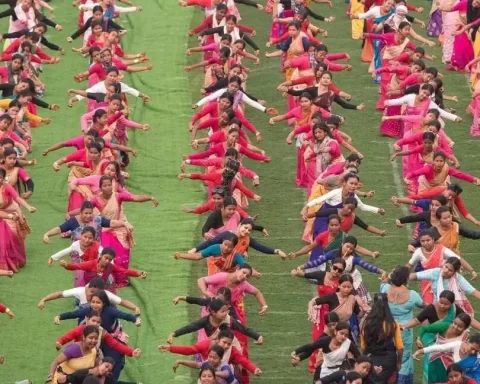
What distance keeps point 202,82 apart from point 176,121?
6.40 ft

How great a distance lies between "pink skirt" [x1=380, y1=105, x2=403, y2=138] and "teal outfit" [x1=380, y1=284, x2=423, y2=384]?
839cm

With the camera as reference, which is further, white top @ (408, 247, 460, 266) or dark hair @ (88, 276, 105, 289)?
white top @ (408, 247, 460, 266)

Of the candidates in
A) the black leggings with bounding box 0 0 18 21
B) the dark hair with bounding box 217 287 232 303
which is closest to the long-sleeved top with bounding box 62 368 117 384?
the dark hair with bounding box 217 287 232 303

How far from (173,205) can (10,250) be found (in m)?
3.24

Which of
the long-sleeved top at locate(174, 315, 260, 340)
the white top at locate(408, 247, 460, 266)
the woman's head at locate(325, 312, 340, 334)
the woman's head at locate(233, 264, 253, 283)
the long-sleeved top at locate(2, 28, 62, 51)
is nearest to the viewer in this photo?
the woman's head at locate(325, 312, 340, 334)

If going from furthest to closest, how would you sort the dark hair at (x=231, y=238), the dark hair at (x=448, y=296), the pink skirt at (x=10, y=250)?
the pink skirt at (x=10, y=250) → the dark hair at (x=231, y=238) → the dark hair at (x=448, y=296)

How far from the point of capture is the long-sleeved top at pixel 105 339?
64.3ft

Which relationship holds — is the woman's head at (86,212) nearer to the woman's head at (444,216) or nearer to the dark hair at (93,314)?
the dark hair at (93,314)

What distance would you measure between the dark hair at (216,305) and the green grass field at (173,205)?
1763 mm

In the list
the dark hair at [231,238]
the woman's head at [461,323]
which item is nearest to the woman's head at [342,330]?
the woman's head at [461,323]

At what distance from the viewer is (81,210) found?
2236 centimetres

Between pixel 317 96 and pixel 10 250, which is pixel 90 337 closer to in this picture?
pixel 10 250

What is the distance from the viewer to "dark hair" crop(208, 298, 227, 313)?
19906mm

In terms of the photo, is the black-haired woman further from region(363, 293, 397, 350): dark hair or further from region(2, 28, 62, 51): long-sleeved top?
region(2, 28, 62, 51): long-sleeved top
